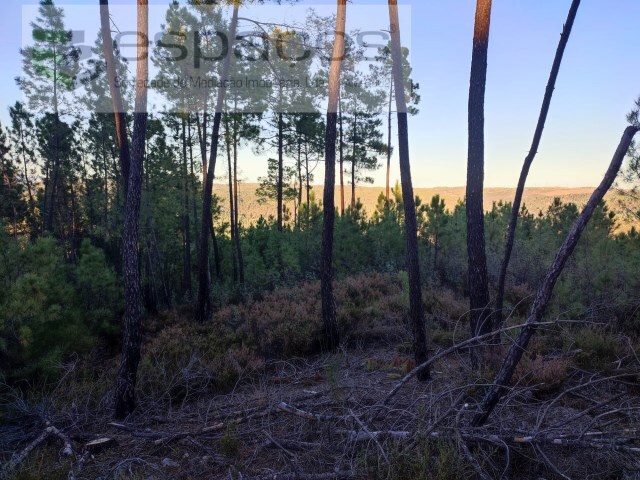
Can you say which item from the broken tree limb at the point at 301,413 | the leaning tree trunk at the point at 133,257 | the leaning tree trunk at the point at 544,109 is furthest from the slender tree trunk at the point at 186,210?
the leaning tree trunk at the point at 544,109

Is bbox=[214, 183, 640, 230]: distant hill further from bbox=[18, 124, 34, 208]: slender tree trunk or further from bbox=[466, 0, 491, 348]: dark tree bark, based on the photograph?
bbox=[466, 0, 491, 348]: dark tree bark

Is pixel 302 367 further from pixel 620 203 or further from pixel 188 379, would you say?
pixel 620 203

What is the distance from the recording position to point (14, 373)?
24.8 feet

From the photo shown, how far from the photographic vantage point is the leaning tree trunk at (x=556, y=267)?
13.0ft

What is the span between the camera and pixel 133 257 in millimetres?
6594

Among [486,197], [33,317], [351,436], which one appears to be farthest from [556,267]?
[486,197]

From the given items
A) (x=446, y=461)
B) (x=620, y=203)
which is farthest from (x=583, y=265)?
(x=446, y=461)

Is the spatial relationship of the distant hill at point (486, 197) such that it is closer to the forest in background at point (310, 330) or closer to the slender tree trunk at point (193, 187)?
the slender tree trunk at point (193, 187)

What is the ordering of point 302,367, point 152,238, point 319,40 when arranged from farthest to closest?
1. point 152,238
2. point 319,40
3. point 302,367

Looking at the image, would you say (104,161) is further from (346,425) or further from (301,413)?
(346,425)

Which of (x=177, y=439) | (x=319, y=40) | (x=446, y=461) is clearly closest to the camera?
(x=446, y=461)

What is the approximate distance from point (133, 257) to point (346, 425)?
408 cm

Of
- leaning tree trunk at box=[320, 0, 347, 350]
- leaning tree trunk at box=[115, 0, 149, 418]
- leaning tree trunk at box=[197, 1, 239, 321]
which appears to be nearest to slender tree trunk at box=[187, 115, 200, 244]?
leaning tree trunk at box=[197, 1, 239, 321]

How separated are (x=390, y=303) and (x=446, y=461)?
8686 millimetres
